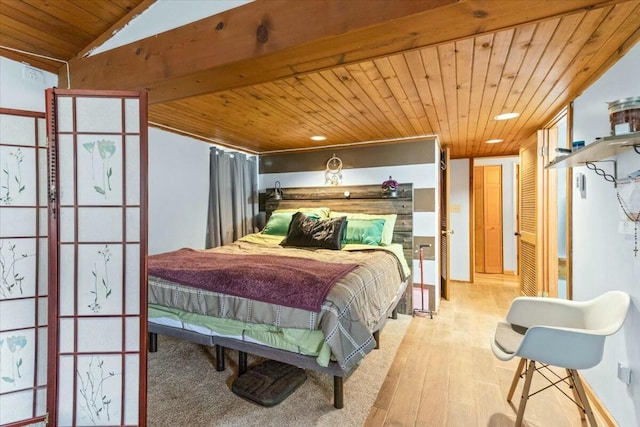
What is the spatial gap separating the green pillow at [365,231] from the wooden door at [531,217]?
1.60 meters

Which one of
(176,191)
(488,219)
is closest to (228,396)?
(176,191)

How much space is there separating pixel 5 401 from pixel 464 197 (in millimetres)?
5615

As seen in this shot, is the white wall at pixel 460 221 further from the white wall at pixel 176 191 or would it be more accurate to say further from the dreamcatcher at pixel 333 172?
the white wall at pixel 176 191

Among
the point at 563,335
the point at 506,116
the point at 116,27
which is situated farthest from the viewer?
the point at 506,116

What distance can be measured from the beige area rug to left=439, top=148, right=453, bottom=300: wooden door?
1913 millimetres

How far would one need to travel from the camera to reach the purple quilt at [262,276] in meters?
1.93

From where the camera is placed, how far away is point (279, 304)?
1.96 meters

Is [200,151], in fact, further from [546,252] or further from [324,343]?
[546,252]

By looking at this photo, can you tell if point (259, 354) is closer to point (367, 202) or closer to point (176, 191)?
point (176, 191)

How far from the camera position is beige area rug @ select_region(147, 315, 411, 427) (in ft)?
6.07

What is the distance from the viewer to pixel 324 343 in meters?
1.86

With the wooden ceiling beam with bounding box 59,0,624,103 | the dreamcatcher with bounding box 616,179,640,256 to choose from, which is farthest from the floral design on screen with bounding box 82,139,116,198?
the dreamcatcher with bounding box 616,179,640,256

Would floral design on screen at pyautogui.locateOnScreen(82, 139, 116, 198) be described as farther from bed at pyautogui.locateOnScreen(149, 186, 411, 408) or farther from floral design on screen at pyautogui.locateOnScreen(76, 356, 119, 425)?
bed at pyautogui.locateOnScreen(149, 186, 411, 408)

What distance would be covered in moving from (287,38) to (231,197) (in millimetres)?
3183
